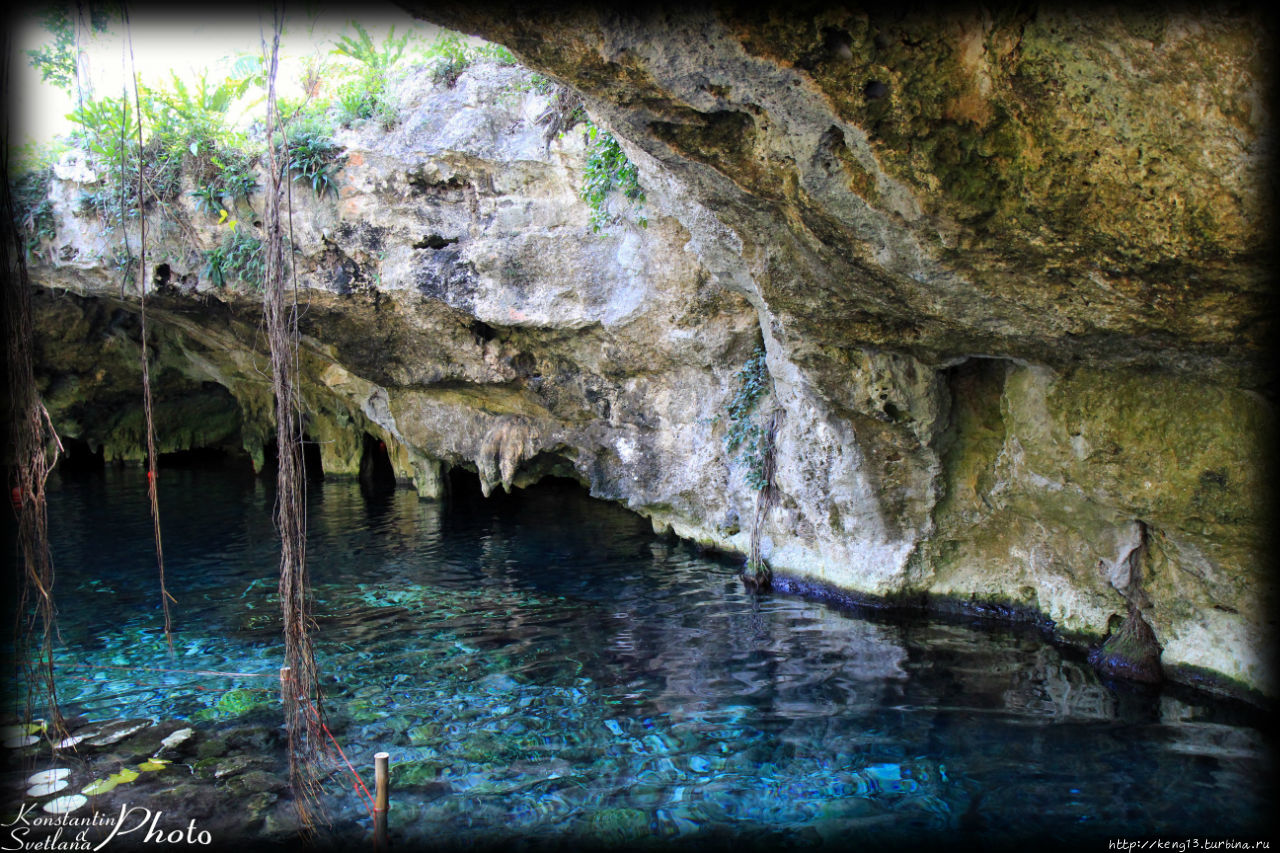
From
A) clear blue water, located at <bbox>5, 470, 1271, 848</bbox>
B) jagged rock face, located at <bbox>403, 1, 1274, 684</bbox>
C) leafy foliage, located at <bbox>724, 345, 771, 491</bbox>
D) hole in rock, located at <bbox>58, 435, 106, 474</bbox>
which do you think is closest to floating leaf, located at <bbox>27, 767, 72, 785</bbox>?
clear blue water, located at <bbox>5, 470, 1271, 848</bbox>

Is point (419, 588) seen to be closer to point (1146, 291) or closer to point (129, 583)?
point (129, 583)

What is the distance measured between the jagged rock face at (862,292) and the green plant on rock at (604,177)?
0.26 metres

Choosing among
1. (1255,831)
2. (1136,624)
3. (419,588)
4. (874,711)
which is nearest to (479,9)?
(874,711)

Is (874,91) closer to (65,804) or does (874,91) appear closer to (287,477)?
(287,477)

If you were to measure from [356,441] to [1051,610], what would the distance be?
1674cm

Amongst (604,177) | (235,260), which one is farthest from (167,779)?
(235,260)

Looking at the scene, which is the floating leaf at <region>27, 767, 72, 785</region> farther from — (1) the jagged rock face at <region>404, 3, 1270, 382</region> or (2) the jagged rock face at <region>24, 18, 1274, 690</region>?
(1) the jagged rock face at <region>404, 3, 1270, 382</region>

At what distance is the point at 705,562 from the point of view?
10906mm

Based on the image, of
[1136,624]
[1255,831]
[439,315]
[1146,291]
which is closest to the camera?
[1255,831]

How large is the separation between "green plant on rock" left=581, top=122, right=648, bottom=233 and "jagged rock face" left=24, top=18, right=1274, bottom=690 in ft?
0.86

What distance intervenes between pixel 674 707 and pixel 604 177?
6.60 m

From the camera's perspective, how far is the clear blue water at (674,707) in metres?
4.62

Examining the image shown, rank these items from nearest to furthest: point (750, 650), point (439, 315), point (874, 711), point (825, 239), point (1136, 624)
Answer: point (825, 239)
point (874, 711)
point (1136, 624)
point (750, 650)
point (439, 315)

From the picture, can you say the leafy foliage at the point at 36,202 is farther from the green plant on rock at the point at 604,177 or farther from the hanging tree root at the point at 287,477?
the hanging tree root at the point at 287,477
